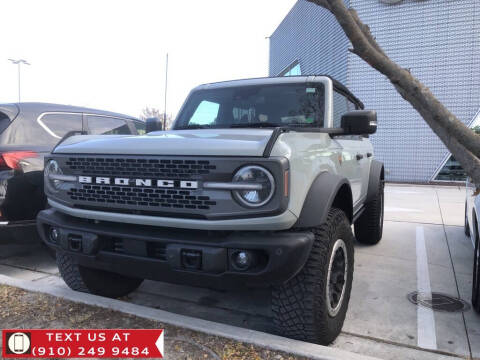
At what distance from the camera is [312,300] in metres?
2.21

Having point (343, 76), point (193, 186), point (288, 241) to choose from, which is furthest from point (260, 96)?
point (343, 76)

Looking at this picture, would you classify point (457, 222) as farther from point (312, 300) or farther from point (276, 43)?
point (276, 43)

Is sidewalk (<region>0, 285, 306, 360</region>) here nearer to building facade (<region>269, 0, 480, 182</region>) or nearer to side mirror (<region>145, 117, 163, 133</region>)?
side mirror (<region>145, 117, 163, 133</region>)

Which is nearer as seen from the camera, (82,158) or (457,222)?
(82,158)

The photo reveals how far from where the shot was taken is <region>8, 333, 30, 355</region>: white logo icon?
7.54 feet

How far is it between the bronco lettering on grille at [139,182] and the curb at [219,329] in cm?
95

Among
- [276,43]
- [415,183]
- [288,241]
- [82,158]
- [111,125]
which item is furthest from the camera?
[276,43]

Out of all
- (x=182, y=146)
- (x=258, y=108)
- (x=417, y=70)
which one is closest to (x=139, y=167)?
(x=182, y=146)

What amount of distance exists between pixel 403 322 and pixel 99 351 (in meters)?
2.19

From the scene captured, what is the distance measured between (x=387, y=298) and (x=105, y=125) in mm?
3858

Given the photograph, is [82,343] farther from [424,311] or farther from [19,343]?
[424,311]

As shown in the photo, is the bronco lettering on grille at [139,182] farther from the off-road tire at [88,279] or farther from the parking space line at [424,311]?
the parking space line at [424,311]

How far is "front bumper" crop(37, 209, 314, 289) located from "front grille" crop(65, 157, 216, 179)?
0.34m

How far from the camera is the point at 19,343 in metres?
2.36
